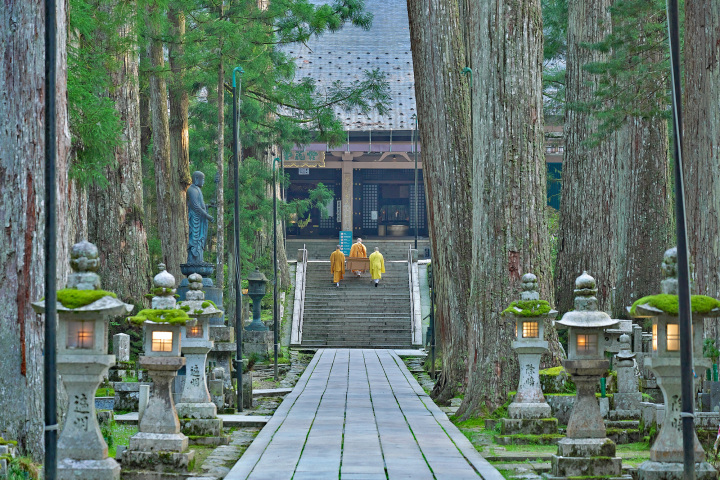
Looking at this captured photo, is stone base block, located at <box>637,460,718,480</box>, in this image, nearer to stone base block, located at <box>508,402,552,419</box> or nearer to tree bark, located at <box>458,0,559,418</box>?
stone base block, located at <box>508,402,552,419</box>

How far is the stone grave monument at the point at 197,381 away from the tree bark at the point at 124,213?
744 cm

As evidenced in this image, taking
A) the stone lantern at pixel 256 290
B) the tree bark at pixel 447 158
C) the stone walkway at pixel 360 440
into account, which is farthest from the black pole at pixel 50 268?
the stone lantern at pixel 256 290

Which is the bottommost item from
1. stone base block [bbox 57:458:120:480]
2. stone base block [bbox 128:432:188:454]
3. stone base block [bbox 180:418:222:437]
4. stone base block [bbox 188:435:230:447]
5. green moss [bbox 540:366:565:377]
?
stone base block [bbox 188:435:230:447]

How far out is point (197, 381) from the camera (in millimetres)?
9867

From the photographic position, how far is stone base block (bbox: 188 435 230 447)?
910 cm

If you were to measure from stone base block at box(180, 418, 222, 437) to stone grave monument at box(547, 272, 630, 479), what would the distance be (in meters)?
3.59

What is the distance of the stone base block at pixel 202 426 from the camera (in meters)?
9.26

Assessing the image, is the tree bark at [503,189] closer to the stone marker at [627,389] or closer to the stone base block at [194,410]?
the stone marker at [627,389]

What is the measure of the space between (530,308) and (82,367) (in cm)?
463

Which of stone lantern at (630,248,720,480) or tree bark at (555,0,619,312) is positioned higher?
tree bark at (555,0,619,312)

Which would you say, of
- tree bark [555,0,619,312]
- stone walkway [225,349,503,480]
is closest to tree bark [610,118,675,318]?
tree bark [555,0,619,312]

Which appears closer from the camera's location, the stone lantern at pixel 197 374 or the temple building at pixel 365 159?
the stone lantern at pixel 197 374

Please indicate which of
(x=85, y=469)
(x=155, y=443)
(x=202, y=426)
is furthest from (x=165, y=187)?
(x=85, y=469)

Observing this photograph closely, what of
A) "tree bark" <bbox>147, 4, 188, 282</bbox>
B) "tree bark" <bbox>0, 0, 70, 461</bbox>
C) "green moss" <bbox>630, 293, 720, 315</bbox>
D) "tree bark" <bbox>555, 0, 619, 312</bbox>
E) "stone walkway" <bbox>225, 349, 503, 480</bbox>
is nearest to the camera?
"green moss" <bbox>630, 293, 720, 315</bbox>
